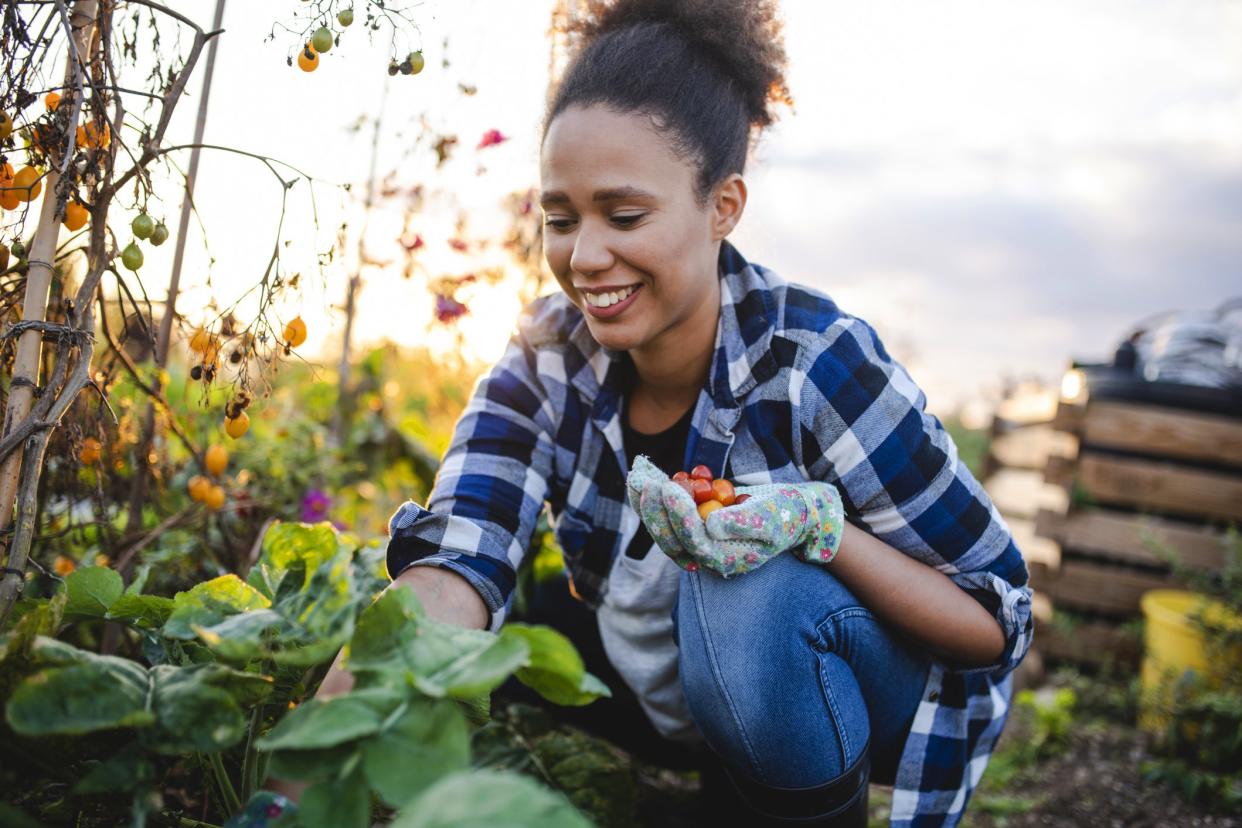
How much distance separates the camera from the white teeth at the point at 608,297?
1418 mm

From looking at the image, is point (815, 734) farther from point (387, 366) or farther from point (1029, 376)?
point (1029, 376)

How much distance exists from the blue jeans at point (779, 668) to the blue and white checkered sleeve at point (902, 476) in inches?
5.5

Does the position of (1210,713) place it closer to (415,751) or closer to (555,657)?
(555,657)

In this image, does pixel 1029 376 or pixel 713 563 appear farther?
pixel 1029 376

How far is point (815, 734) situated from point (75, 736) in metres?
0.92

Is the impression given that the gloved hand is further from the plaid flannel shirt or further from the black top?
the black top

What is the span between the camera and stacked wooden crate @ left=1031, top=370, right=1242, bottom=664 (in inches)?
120

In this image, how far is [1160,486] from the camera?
312 centimetres

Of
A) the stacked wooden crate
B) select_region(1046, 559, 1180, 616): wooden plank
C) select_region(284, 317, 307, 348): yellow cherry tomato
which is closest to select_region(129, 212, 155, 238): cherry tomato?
select_region(284, 317, 307, 348): yellow cherry tomato

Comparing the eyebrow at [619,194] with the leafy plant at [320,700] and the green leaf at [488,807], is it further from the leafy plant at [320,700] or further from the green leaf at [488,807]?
the green leaf at [488,807]

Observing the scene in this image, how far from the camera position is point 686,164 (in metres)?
1.42

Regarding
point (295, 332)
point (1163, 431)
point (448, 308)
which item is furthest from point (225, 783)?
point (1163, 431)

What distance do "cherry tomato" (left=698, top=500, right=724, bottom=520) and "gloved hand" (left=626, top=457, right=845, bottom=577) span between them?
2 centimetres

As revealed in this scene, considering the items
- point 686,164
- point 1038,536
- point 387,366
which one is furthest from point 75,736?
point 1038,536
